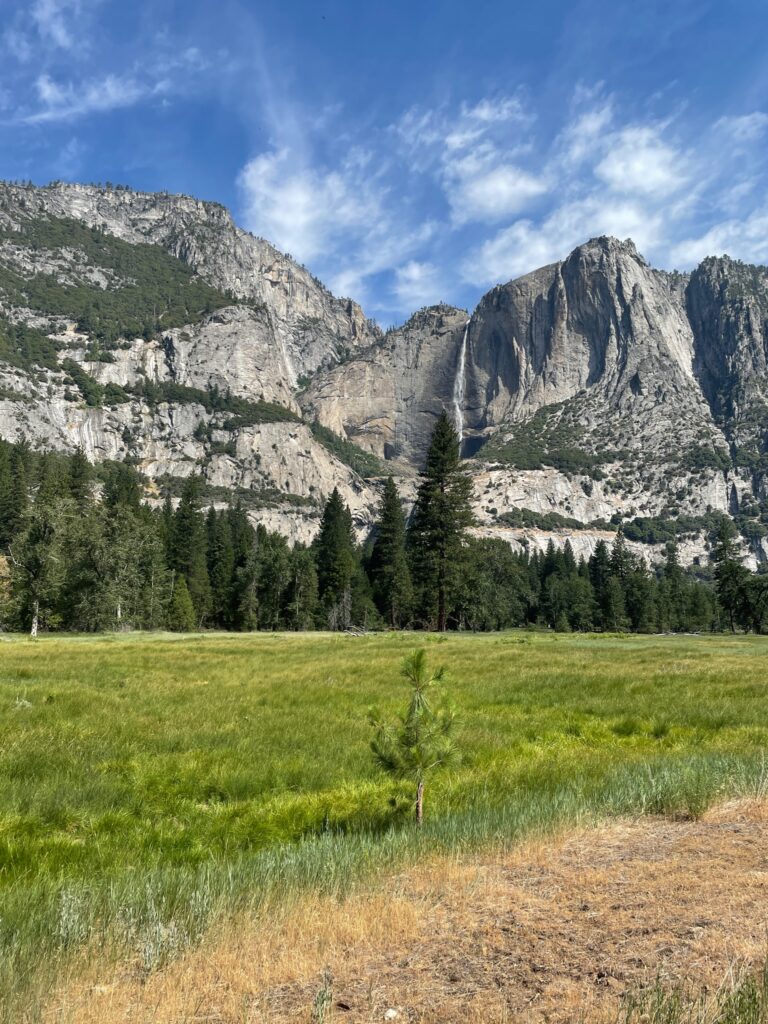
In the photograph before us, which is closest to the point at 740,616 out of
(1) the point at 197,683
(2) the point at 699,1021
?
(1) the point at 197,683

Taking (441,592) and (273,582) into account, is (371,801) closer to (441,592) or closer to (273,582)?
(441,592)

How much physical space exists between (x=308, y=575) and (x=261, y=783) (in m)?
80.2

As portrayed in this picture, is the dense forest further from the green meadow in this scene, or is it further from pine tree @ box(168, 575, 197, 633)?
the green meadow

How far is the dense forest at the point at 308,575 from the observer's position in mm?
53188

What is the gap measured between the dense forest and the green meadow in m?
34.1

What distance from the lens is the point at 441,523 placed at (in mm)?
52719

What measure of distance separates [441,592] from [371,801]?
4283 centimetres

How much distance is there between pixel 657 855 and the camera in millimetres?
5555

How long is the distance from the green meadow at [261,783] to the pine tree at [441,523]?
32065mm

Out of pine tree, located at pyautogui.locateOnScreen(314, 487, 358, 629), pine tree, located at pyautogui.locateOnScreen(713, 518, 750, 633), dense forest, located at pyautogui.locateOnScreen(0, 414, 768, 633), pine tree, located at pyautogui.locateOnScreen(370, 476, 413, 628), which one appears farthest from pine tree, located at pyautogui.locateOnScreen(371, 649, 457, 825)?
pine tree, located at pyautogui.locateOnScreen(713, 518, 750, 633)

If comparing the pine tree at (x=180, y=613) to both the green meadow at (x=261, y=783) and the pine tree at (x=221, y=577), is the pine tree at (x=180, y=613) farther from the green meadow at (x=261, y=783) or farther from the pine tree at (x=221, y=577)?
the green meadow at (x=261, y=783)

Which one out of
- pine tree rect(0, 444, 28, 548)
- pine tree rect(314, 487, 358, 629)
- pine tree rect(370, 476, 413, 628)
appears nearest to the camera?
pine tree rect(0, 444, 28, 548)

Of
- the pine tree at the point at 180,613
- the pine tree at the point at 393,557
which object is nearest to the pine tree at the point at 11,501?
the pine tree at the point at 180,613

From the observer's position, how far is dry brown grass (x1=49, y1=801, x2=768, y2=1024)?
328 centimetres
